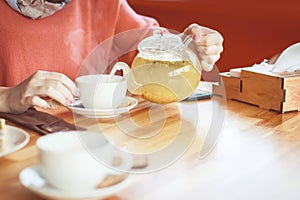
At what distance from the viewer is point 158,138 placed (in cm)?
106

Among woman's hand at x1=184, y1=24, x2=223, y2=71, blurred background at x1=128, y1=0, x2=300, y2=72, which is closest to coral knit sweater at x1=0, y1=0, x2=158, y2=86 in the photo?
woman's hand at x1=184, y1=24, x2=223, y2=71

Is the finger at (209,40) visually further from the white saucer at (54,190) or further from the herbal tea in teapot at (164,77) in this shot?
the white saucer at (54,190)

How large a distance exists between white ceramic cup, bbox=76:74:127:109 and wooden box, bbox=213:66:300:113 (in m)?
0.33

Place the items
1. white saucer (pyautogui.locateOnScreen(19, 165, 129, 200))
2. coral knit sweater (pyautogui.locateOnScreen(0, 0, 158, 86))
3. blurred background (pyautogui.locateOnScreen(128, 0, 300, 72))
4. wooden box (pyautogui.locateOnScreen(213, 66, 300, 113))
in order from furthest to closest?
1. blurred background (pyautogui.locateOnScreen(128, 0, 300, 72))
2. coral knit sweater (pyautogui.locateOnScreen(0, 0, 158, 86))
3. wooden box (pyautogui.locateOnScreen(213, 66, 300, 113))
4. white saucer (pyautogui.locateOnScreen(19, 165, 129, 200))

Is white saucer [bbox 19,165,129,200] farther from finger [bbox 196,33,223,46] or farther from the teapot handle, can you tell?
finger [bbox 196,33,223,46]

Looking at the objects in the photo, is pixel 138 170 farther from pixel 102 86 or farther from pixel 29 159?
pixel 102 86

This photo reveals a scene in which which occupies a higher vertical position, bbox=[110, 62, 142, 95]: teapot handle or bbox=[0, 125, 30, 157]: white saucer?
bbox=[110, 62, 142, 95]: teapot handle

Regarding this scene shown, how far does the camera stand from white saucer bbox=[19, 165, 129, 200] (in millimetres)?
711

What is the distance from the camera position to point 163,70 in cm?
116

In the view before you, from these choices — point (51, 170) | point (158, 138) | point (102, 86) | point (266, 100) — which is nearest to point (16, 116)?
point (102, 86)

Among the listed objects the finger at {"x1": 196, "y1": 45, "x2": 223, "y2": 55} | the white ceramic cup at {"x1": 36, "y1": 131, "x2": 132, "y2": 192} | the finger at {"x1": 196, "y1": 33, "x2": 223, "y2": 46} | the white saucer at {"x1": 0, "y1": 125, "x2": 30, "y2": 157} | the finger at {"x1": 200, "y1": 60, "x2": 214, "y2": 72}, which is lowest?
the white saucer at {"x1": 0, "y1": 125, "x2": 30, "y2": 157}

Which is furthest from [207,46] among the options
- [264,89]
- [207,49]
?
[264,89]

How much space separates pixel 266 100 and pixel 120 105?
37 cm

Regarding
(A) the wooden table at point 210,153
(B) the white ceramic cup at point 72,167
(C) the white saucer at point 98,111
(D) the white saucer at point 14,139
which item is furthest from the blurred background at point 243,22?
(B) the white ceramic cup at point 72,167
